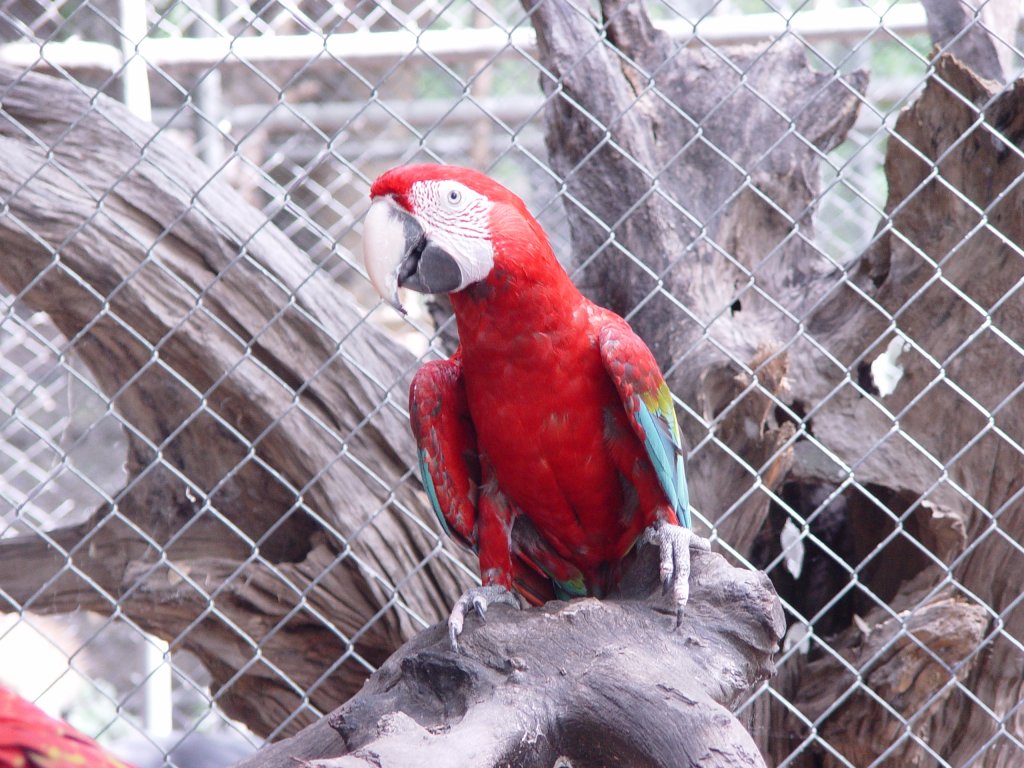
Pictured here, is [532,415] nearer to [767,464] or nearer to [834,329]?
[767,464]

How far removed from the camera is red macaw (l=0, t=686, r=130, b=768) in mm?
778

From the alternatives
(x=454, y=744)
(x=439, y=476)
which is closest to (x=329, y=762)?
(x=454, y=744)

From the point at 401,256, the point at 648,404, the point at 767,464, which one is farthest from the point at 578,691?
the point at 767,464

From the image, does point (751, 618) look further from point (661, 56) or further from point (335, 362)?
point (661, 56)

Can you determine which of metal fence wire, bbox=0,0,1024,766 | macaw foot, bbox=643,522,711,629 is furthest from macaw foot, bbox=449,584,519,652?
metal fence wire, bbox=0,0,1024,766

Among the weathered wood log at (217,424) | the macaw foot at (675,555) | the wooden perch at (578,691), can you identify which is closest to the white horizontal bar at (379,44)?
the weathered wood log at (217,424)

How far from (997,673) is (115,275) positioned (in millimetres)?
1735

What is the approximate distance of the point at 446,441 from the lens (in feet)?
4.84

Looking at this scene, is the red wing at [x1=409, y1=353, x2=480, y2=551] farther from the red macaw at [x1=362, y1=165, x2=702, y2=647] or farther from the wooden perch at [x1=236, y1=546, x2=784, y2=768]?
the wooden perch at [x1=236, y1=546, x2=784, y2=768]

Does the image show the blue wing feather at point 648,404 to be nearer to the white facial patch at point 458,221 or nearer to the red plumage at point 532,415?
the red plumage at point 532,415

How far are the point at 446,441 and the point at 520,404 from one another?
16 centimetres

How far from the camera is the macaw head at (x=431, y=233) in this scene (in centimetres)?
127

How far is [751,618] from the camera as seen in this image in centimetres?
112

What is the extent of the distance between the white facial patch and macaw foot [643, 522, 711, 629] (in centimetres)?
43
